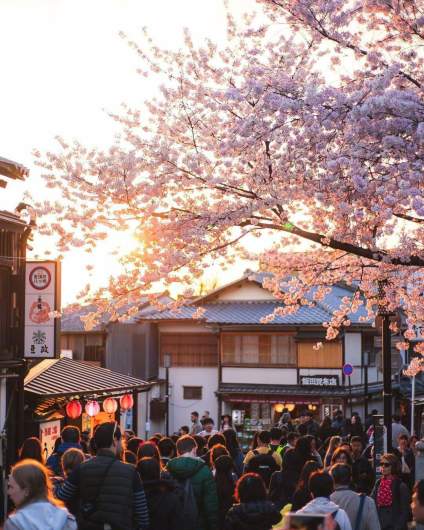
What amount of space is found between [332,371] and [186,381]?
290 inches

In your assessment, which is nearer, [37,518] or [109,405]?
[37,518]

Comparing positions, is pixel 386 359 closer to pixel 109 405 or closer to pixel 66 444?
pixel 66 444

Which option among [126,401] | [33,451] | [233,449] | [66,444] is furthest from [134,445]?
[126,401]

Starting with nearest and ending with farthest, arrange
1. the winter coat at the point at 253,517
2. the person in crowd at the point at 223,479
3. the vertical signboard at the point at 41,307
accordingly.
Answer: the winter coat at the point at 253,517 < the person in crowd at the point at 223,479 < the vertical signboard at the point at 41,307

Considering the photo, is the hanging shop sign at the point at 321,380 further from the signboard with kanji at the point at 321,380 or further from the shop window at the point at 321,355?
the shop window at the point at 321,355

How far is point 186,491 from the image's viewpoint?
738 cm

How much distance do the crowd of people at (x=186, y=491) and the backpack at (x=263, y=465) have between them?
0.04 ft

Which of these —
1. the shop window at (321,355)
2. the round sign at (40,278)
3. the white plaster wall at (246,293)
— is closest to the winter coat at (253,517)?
the round sign at (40,278)

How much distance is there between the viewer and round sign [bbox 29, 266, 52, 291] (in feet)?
55.3

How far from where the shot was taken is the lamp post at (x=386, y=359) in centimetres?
1345

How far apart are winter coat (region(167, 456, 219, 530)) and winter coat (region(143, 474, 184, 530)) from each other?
440 mm

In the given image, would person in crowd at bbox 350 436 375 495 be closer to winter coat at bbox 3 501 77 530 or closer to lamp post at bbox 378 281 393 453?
lamp post at bbox 378 281 393 453

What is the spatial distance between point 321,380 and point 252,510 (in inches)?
1159

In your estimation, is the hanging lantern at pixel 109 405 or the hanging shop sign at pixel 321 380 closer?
the hanging lantern at pixel 109 405
